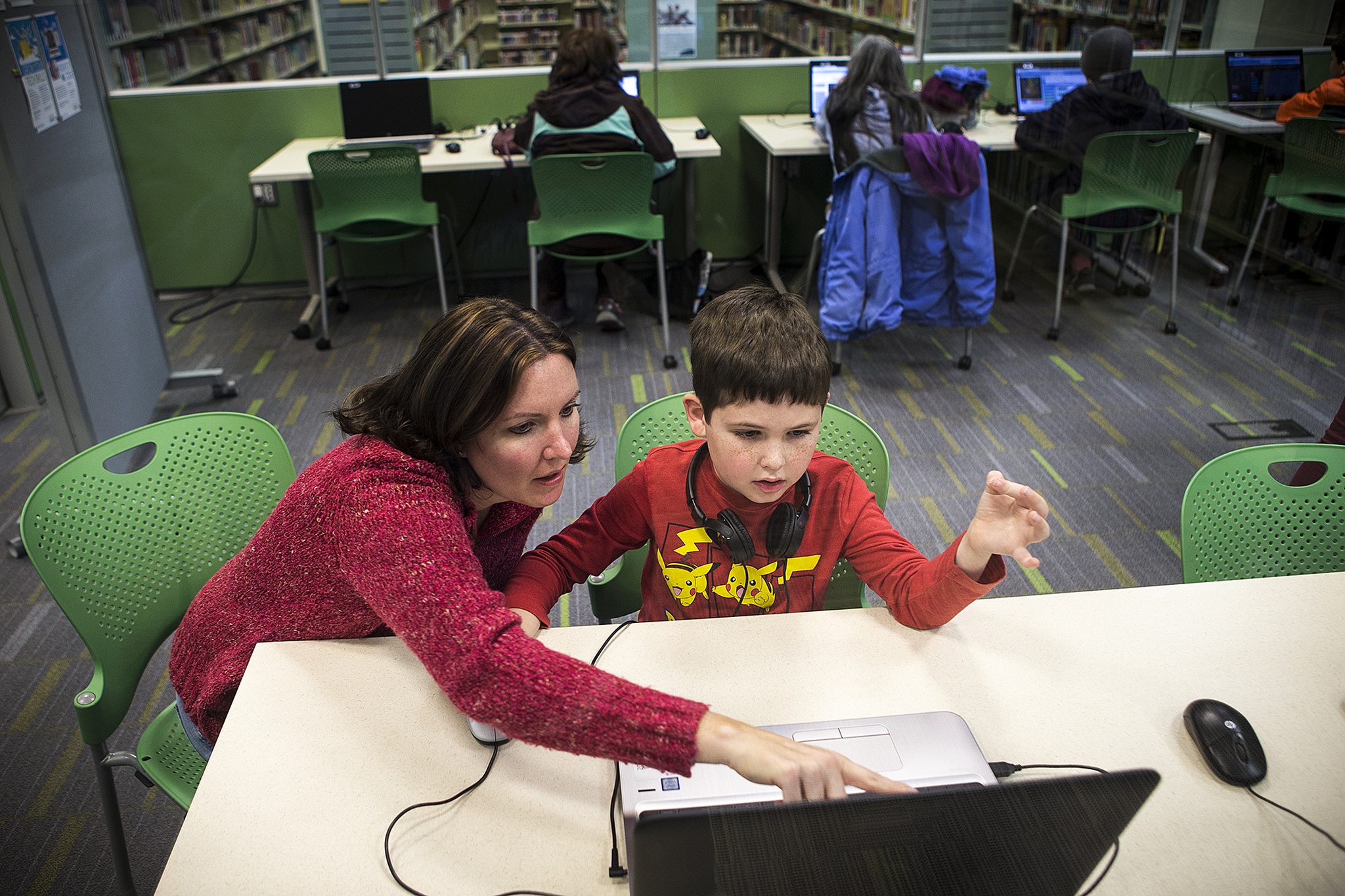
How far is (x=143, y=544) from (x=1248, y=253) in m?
3.41

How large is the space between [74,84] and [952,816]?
9.95ft

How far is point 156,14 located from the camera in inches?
155

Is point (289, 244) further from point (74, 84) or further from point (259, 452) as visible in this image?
point (259, 452)

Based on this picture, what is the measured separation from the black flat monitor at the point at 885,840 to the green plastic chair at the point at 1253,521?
867 millimetres

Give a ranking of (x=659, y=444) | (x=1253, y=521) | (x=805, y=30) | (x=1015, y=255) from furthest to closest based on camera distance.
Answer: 1. (x=805, y=30)
2. (x=1015, y=255)
3. (x=659, y=444)
4. (x=1253, y=521)

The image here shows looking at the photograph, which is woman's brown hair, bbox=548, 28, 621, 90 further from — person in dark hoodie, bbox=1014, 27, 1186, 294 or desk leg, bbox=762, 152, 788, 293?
person in dark hoodie, bbox=1014, 27, 1186, 294

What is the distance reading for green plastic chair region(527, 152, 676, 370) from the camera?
10.1 ft

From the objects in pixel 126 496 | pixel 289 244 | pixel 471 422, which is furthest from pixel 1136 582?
pixel 289 244

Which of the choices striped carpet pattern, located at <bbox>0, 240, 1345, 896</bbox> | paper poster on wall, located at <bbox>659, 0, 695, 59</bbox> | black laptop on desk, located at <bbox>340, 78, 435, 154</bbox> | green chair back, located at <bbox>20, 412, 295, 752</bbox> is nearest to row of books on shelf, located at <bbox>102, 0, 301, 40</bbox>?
black laptop on desk, located at <bbox>340, 78, 435, 154</bbox>

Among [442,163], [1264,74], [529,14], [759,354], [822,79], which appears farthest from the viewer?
[529,14]

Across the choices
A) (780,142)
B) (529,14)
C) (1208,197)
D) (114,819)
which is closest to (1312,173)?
(1208,197)

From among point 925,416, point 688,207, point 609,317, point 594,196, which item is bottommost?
point 925,416

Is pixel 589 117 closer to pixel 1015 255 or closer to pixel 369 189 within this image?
pixel 369 189

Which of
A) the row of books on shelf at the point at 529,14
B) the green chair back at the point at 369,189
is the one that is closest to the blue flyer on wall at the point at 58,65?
the green chair back at the point at 369,189
